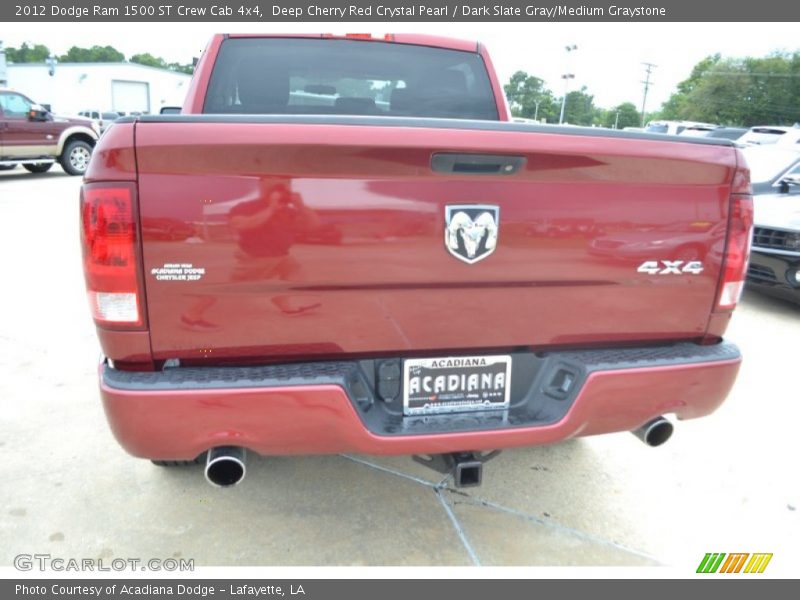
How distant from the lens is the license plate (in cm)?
202

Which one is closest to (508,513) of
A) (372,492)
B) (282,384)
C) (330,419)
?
(372,492)

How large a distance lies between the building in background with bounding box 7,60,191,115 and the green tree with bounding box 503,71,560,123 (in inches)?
1013

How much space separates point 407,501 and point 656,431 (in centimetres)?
107

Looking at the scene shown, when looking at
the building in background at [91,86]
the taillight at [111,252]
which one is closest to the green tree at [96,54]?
the building in background at [91,86]

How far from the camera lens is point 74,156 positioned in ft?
48.0

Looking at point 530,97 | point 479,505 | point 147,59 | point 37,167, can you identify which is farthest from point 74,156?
point 147,59

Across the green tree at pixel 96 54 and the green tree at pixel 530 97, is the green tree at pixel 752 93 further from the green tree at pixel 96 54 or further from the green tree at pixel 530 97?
the green tree at pixel 96 54

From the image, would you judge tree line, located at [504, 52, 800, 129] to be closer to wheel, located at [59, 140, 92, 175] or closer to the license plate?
wheel, located at [59, 140, 92, 175]

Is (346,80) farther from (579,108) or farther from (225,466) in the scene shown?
(579,108)

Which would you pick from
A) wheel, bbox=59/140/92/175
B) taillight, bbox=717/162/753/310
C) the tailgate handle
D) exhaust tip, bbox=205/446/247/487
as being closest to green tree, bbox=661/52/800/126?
wheel, bbox=59/140/92/175

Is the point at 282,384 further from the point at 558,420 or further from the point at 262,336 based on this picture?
the point at 558,420

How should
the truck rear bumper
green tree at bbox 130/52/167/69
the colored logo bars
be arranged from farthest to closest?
green tree at bbox 130/52/167/69
the colored logo bars
the truck rear bumper

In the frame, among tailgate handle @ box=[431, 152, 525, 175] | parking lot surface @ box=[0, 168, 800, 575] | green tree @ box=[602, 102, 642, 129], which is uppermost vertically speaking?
green tree @ box=[602, 102, 642, 129]

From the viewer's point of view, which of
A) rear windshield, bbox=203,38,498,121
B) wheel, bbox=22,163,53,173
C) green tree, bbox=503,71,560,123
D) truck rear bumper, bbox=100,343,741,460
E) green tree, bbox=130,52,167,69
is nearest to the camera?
truck rear bumper, bbox=100,343,741,460
